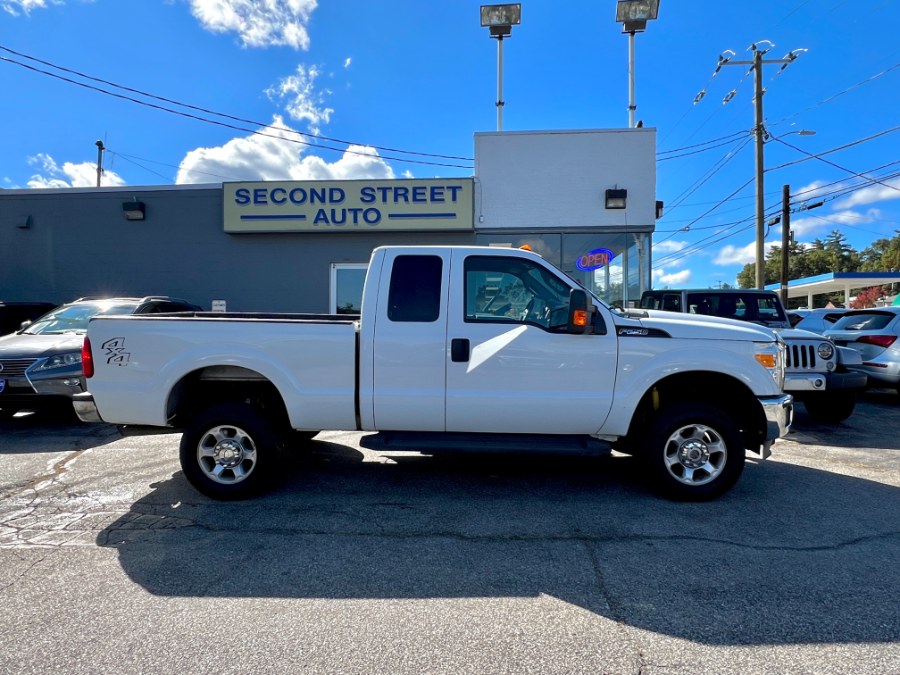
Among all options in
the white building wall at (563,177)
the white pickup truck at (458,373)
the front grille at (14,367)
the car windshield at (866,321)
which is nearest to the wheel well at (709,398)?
the white pickup truck at (458,373)

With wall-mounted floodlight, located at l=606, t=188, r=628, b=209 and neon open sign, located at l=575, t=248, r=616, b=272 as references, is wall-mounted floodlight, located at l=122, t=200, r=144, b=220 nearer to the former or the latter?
neon open sign, located at l=575, t=248, r=616, b=272

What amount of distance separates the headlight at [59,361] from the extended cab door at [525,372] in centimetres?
541

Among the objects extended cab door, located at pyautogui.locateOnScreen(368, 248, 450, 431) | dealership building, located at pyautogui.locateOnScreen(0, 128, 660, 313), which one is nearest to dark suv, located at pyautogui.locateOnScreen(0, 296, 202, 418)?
extended cab door, located at pyautogui.locateOnScreen(368, 248, 450, 431)

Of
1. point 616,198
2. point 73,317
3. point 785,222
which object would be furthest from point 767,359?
point 785,222

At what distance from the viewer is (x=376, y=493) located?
4.45 metres

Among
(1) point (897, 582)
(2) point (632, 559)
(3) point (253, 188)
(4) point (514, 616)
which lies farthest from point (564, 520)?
(3) point (253, 188)

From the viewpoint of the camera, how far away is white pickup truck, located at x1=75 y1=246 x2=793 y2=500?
407 centimetres

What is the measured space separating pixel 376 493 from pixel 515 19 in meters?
13.6

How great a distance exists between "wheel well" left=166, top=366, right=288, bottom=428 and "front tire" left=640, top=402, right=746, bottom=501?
3.20 meters

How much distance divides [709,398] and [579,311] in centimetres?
162

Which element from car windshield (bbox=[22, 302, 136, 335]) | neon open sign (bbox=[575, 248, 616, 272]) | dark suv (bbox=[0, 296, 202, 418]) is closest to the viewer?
dark suv (bbox=[0, 296, 202, 418])

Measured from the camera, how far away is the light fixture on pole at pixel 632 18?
12.7 m

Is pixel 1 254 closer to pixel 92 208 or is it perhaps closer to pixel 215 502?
pixel 92 208

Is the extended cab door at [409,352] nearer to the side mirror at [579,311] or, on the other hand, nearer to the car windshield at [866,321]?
the side mirror at [579,311]
